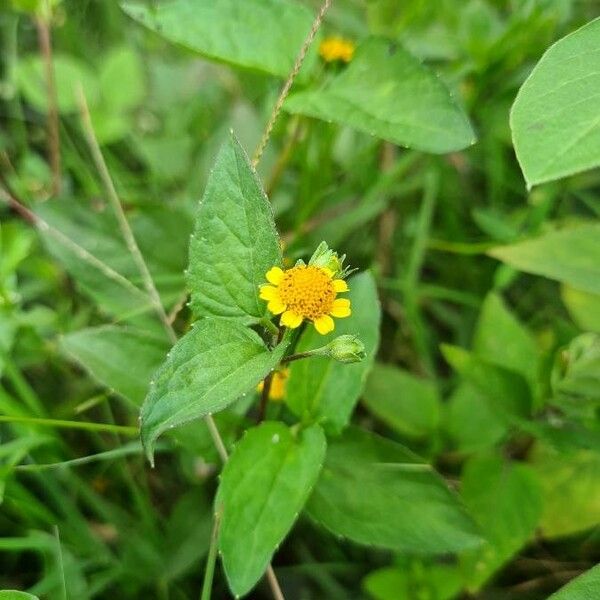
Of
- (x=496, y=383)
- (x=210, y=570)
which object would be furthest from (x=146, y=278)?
(x=496, y=383)

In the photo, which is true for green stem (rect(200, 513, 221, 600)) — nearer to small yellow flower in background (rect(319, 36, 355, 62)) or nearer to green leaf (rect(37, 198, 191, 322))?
green leaf (rect(37, 198, 191, 322))

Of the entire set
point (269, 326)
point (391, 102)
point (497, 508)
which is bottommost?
point (497, 508)

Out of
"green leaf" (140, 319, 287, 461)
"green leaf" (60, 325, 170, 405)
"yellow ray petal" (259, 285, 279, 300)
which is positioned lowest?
"green leaf" (60, 325, 170, 405)

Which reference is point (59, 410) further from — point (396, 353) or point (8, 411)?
point (396, 353)

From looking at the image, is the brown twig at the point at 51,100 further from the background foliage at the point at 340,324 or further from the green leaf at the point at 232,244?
the green leaf at the point at 232,244

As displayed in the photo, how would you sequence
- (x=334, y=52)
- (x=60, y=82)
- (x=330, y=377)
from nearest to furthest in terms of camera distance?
(x=330, y=377) < (x=334, y=52) < (x=60, y=82)

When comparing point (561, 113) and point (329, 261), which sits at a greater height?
point (561, 113)

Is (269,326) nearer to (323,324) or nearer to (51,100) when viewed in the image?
(323,324)

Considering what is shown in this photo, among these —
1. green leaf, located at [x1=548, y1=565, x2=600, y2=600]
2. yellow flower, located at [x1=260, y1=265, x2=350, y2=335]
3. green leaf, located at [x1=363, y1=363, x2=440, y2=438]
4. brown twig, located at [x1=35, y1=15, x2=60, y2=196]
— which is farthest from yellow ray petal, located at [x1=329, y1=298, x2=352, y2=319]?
brown twig, located at [x1=35, y1=15, x2=60, y2=196]
